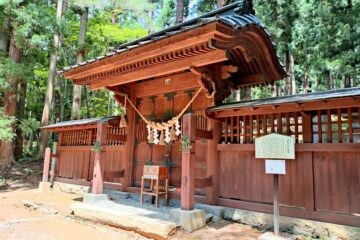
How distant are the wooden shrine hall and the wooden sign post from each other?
24.6 inches

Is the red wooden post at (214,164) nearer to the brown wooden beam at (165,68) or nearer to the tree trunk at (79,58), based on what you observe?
the brown wooden beam at (165,68)

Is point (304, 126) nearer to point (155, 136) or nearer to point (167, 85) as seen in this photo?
point (155, 136)

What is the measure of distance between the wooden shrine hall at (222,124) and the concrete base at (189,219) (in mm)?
157

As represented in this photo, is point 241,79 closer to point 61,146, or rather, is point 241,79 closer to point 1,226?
point 1,226

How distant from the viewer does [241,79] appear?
6523mm

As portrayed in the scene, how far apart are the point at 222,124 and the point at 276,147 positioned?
162 cm

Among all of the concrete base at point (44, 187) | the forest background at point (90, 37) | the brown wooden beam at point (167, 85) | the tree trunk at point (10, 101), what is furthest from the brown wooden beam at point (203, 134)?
the tree trunk at point (10, 101)

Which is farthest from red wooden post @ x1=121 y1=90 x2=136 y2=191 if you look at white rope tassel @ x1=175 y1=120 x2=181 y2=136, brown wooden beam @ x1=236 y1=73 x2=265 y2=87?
brown wooden beam @ x1=236 y1=73 x2=265 y2=87

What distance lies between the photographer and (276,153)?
3.95 m

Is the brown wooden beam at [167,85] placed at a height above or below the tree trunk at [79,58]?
below

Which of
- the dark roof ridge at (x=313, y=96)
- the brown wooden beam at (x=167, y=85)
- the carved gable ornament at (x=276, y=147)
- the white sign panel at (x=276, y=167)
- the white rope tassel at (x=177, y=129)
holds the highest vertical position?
the brown wooden beam at (x=167, y=85)

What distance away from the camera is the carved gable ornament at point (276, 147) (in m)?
3.84

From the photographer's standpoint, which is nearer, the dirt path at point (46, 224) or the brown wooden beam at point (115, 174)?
the dirt path at point (46, 224)

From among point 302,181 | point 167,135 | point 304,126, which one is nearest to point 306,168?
point 302,181
